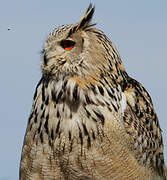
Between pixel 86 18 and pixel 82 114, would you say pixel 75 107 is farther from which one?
pixel 86 18

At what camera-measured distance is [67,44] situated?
14.3 ft

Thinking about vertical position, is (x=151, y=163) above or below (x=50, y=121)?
below

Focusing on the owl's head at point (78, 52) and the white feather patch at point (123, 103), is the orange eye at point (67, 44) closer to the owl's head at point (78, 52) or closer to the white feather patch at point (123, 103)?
the owl's head at point (78, 52)

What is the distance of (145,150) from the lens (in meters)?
5.00

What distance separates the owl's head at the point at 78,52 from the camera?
4332mm

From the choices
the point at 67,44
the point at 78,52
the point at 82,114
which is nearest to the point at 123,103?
the point at 82,114

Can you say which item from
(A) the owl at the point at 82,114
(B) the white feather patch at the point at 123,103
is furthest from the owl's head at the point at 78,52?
(B) the white feather patch at the point at 123,103

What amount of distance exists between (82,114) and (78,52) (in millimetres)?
651

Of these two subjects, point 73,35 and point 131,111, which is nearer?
point 73,35

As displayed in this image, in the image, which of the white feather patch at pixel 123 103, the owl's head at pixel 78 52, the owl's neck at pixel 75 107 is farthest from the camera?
the white feather patch at pixel 123 103

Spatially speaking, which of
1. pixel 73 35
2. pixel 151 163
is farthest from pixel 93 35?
pixel 151 163

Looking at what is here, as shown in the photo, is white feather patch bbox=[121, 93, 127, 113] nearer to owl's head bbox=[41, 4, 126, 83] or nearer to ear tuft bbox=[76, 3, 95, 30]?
owl's head bbox=[41, 4, 126, 83]

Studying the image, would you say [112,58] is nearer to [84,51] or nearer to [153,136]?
[84,51]

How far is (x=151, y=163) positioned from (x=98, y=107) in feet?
3.71
